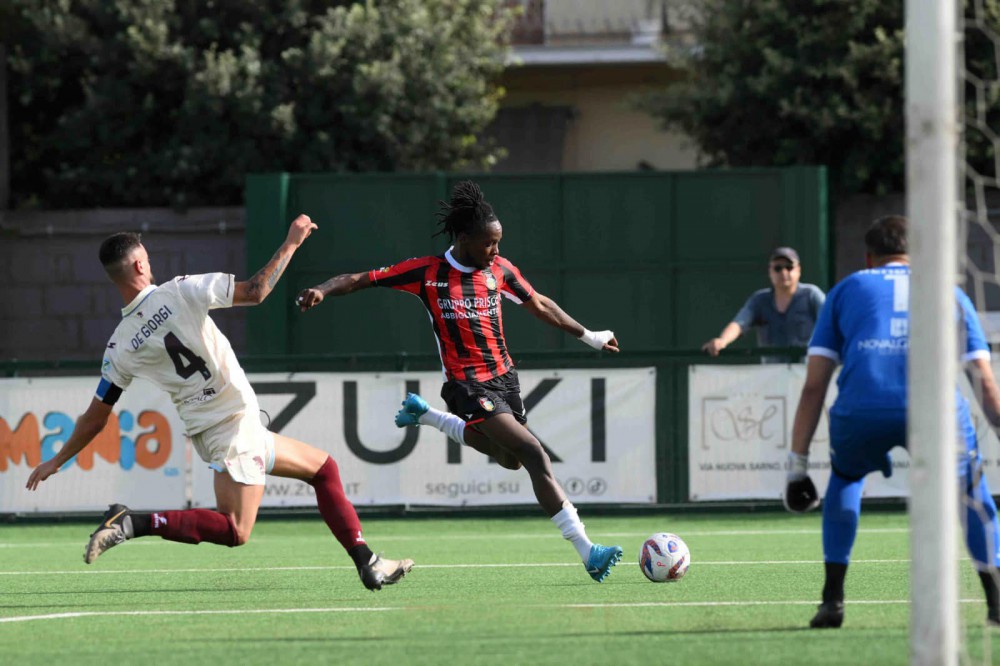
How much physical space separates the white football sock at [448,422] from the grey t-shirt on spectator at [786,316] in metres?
4.74

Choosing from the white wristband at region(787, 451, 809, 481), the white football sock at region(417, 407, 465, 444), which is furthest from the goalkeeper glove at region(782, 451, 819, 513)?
the white football sock at region(417, 407, 465, 444)

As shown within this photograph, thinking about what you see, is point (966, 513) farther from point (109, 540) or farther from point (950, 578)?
point (109, 540)

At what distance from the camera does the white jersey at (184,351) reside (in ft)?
25.0

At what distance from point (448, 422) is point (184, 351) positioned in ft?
5.69

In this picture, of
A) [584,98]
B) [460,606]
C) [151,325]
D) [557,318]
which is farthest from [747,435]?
[584,98]

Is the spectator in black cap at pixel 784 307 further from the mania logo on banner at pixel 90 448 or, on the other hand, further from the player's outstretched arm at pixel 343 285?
the player's outstretched arm at pixel 343 285

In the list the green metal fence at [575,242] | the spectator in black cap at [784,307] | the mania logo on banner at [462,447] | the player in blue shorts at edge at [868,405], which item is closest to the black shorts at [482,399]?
the player in blue shorts at edge at [868,405]

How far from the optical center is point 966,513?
638 cm

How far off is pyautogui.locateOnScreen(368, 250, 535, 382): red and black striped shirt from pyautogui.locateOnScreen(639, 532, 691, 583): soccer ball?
131 cm

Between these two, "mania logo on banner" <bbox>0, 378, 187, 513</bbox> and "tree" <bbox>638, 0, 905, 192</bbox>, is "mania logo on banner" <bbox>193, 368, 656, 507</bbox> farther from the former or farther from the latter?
"tree" <bbox>638, 0, 905, 192</bbox>

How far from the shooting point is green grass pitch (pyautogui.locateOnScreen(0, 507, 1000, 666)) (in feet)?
19.1

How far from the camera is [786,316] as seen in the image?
1354 cm

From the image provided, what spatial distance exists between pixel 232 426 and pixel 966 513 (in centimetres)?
354

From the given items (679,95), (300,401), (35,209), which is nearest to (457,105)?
(679,95)
